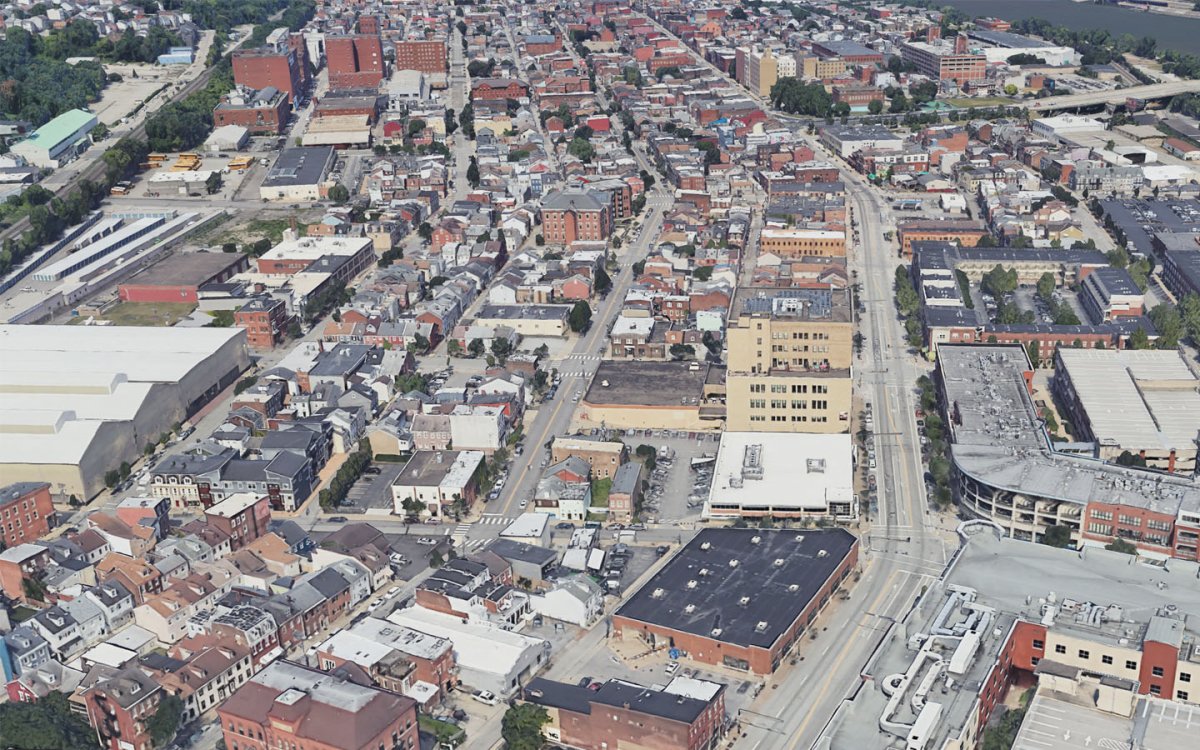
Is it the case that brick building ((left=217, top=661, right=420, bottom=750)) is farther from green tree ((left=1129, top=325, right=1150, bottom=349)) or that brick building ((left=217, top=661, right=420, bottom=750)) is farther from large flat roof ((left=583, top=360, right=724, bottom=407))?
green tree ((left=1129, top=325, right=1150, bottom=349))

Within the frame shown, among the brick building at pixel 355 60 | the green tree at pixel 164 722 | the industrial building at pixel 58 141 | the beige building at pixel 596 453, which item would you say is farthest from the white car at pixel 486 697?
the brick building at pixel 355 60

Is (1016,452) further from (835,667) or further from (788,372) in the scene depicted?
(835,667)

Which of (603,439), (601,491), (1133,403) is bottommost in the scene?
(601,491)

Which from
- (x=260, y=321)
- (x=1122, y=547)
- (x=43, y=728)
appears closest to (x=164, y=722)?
(x=43, y=728)

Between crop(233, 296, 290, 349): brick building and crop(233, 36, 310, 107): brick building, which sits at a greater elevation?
crop(233, 36, 310, 107): brick building

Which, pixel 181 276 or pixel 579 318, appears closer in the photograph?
pixel 579 318

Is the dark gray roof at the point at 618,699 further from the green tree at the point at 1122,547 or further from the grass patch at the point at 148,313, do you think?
the grass patch at the point at 148,313

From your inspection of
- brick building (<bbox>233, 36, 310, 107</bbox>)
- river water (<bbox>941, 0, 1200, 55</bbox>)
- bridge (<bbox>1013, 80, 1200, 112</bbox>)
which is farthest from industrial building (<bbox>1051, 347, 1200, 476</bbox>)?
river water (<bbox>941, 0, 1200, 55</bbox>)
